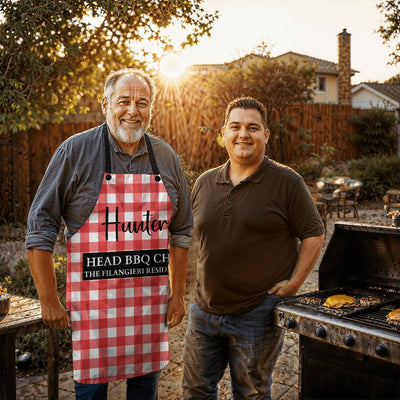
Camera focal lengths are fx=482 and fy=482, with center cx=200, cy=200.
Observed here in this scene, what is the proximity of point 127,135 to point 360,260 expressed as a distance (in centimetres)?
155

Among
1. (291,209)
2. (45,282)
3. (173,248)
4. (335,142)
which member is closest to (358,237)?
(291,209)

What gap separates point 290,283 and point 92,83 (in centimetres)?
691

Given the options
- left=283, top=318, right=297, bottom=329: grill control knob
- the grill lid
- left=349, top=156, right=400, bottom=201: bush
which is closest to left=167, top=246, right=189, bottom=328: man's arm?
left=283, top=318, right=297, bottom=329: grill control knob

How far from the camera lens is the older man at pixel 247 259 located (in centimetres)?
247

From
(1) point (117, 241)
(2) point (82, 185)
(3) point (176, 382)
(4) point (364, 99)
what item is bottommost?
(3) point (176, 382)

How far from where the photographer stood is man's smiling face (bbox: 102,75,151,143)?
2.34 meters

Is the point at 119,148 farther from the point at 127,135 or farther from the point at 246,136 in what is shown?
the point at 246,136

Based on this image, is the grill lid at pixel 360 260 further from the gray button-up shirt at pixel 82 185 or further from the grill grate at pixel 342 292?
the gray button-up shirt at pixel 82 185

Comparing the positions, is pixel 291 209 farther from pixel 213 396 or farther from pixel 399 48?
pixel 399 48

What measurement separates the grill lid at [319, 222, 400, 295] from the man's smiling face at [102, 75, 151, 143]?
127 centimetres

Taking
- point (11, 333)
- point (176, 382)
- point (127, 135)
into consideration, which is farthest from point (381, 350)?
point (176, 382)

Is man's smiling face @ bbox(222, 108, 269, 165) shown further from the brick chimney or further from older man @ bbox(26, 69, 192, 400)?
the brick chimney

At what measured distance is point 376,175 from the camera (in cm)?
Result: 1546

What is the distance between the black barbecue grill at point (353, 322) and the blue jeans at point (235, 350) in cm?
14
